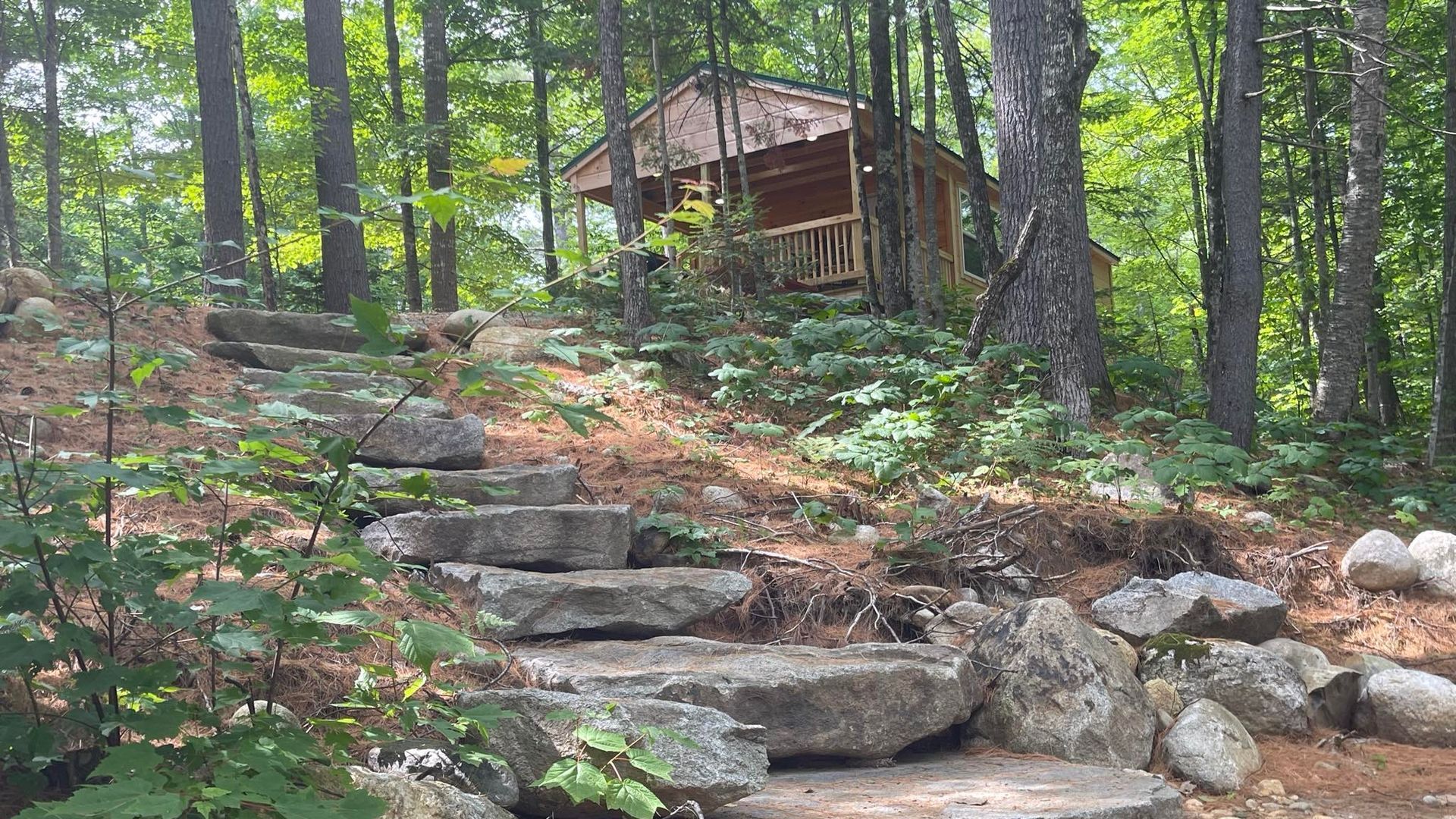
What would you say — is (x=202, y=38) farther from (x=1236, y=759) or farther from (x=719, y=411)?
(x=1236, y=759)

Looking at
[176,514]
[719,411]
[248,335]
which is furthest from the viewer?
[719,411]

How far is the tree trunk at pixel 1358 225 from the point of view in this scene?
9344 mm

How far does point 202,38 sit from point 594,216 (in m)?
31.2

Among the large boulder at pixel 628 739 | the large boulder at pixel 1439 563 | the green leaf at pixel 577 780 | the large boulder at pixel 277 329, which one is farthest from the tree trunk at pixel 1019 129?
the green leaf at pixel 577 780

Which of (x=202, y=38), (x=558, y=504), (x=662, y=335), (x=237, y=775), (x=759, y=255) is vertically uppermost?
(x=202, y=38)

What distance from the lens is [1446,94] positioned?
9.47 meters

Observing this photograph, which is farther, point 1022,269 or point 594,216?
point 594,216

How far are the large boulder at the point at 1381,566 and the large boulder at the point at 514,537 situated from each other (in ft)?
15.4

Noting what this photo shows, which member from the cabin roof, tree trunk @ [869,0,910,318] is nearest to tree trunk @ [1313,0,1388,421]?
tree trunk @ [869,0,910,318]

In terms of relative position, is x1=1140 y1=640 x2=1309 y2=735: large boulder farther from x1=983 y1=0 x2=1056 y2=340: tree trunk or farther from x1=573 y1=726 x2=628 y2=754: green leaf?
x1=983 y1=0 x2=1056 y2=340: tree trunk

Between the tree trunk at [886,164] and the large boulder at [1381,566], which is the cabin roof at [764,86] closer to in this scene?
the tree trunk at [886,164]

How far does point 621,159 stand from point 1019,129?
Result: 372cm

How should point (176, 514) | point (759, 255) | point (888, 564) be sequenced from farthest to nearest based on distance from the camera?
point (759, 255), point (888, 564), point (176, 514)

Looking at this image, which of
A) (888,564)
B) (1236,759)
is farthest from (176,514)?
(1236,759)
